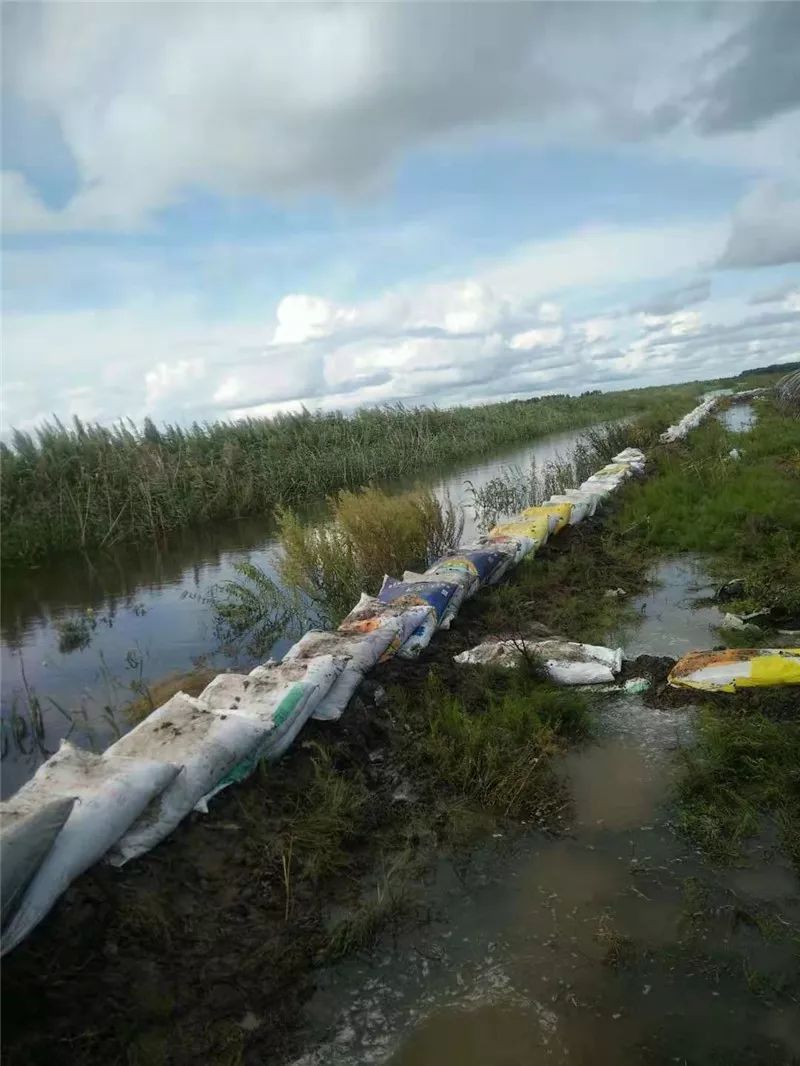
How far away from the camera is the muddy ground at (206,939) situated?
5.42ft

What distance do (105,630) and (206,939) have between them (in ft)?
12.7

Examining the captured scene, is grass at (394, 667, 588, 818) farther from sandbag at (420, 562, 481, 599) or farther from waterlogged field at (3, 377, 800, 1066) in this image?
sandbag at (420, 562, 481, 599)

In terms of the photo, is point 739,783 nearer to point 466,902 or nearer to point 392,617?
point 466,902

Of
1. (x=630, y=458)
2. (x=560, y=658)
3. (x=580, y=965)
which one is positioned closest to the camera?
(x=580, y=965)

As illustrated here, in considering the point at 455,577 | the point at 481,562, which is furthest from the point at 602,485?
the point at 455,577

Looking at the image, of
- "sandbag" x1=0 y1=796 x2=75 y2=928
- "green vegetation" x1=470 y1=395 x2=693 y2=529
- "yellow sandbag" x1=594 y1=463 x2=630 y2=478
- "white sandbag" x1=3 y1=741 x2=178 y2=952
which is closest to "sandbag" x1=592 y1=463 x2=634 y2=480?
"yellow sandbag" x1=594 y1=463 x2=630 y2=478

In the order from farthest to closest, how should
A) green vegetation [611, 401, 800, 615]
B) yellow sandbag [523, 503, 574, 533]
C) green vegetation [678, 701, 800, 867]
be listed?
1. yellow sandbag [523, 503, 574, 533]
2. green vegetation [611, 401, 800, 615]
3. green vegetation [678, 701, 800, 867]

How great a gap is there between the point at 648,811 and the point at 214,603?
3.96 meters

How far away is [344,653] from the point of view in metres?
3.43

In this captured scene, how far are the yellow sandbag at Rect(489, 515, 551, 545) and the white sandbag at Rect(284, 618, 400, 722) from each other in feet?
8.26

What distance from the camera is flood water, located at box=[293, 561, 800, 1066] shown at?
1681 mm

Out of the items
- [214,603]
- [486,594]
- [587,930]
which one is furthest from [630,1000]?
[214,603]

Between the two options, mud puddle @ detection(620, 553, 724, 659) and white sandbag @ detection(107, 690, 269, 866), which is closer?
white sandbag @ detection(107, 690, 269, 866)

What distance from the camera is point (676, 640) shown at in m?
4.17
